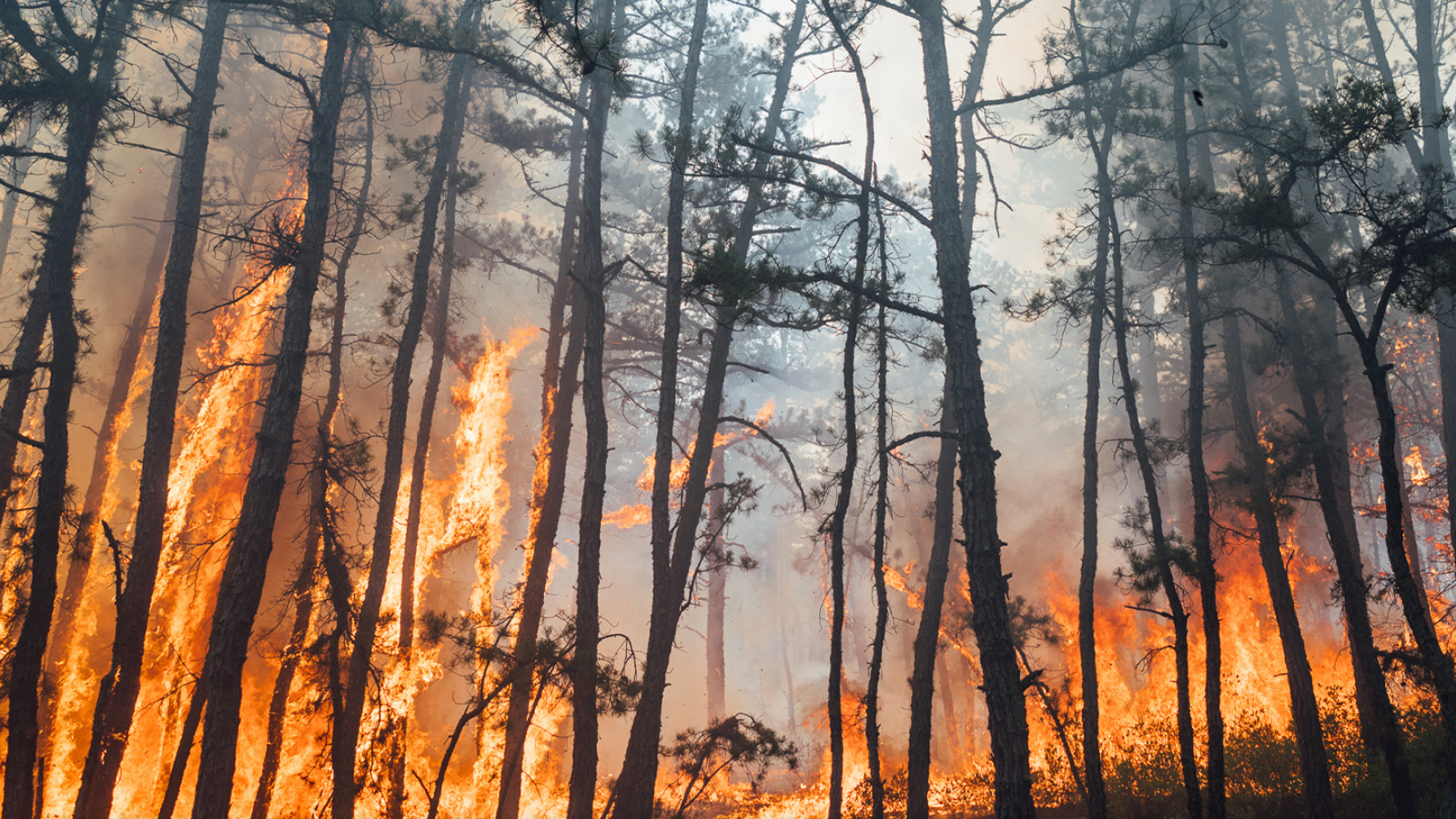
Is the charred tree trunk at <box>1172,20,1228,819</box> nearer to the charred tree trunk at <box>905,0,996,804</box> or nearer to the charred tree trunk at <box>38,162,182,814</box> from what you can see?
the charred tree trunk at <box>905,0,996,804</box>

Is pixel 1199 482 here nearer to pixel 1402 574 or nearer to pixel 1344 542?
pixel 1344 542

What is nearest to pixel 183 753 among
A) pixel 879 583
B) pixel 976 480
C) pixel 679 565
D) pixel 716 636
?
pixel 679 565

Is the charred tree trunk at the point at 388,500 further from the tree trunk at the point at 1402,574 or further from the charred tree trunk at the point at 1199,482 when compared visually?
the tree trunk at the point at 1402,574

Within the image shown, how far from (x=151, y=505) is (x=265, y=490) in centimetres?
244

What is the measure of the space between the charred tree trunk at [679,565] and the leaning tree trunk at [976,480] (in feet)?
6.17

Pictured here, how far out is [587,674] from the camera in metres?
7.01

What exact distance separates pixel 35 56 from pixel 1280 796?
1905 centimetres

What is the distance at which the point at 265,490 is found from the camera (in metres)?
7.14

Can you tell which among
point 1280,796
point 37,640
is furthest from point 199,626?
point 1280,796

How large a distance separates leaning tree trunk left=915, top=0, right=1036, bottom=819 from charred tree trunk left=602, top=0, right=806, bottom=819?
6.17 feet

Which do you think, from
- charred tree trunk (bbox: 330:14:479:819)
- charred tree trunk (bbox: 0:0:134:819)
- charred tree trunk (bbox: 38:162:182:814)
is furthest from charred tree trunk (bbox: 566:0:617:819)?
charred tree trunk (bbox: 38:162:182:814)

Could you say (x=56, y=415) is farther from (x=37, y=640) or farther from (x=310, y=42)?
(x=310, y=42)

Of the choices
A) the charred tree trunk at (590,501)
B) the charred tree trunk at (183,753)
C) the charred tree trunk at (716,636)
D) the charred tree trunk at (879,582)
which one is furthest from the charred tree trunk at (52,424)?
the charred tree trunk at (716,636)

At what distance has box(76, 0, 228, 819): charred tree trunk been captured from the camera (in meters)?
7.87
